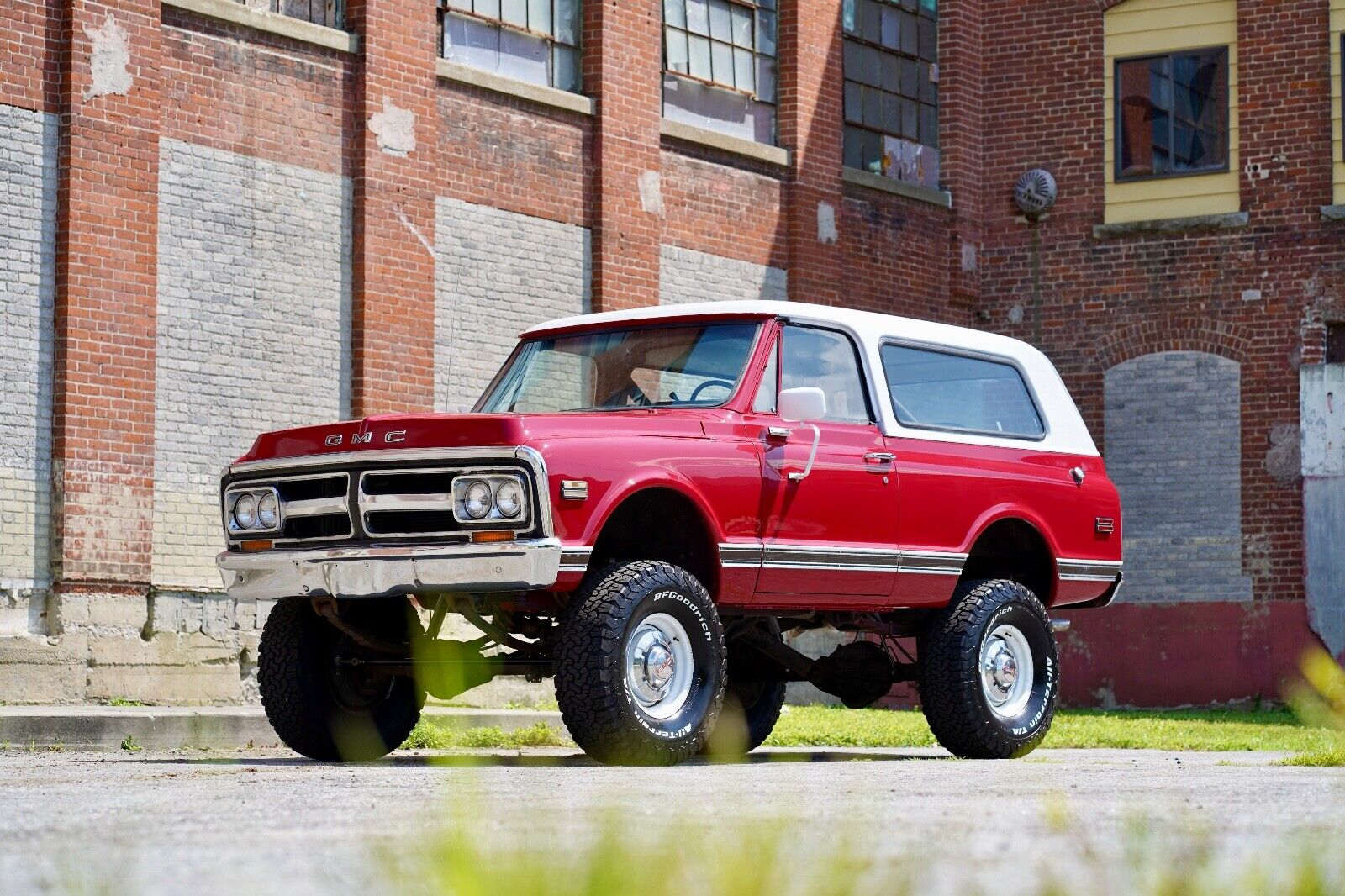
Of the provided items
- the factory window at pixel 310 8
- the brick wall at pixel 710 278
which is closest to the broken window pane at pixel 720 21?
the brick wall at pixel 710 278

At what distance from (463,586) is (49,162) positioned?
7.26 meters

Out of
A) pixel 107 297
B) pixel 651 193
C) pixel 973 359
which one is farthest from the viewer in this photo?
pixel 651 193

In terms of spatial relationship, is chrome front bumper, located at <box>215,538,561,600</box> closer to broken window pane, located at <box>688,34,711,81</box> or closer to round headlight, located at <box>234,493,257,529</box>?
round headlight, located at <box>234,493,257,529</box>

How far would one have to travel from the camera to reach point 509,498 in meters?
8.19

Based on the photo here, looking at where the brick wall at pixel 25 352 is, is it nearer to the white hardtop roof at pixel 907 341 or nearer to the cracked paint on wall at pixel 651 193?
the white hardtop roof at pixel 907 341

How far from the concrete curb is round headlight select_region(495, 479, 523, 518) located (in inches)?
172

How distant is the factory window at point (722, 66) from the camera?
19562 mm

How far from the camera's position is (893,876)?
3.51 meters

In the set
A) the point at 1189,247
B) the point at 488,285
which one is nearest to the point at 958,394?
the point at 488,285

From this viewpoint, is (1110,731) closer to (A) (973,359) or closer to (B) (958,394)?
(A) (973,359)

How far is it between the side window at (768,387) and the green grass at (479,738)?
2.75 m

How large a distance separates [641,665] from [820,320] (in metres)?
2.22

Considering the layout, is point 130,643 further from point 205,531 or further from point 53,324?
point 53,324

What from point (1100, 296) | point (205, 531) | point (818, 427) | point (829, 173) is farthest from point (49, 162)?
point (1100, 296)
